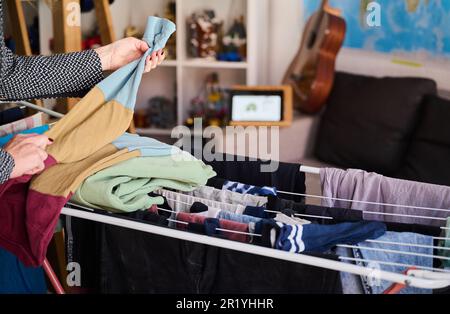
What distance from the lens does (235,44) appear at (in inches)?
133

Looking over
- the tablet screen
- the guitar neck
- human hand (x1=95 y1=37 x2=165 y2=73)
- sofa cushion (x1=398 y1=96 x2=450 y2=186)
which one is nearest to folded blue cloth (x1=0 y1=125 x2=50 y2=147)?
human hand (x1=95 y1=37 x2=165 y2=73)

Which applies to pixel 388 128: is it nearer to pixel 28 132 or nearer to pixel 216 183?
pixel 216 183

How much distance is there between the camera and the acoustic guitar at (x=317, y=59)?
308 cm

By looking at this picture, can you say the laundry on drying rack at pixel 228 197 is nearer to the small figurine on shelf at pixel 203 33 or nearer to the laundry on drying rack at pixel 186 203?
the laundry on drying rack at pixel 186 203

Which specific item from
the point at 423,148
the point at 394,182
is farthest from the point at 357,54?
the point at 394,182

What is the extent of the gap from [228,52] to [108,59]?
5.50 feet

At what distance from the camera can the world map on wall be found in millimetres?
2916

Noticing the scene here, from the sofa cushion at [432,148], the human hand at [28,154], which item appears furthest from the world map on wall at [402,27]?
the human hand at [28,154]

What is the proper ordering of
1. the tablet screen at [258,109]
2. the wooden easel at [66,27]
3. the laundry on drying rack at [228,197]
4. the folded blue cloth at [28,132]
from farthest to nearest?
the tablet screen at [258,109], the wooden easel at [66,27], the folded blue cloth at [28,132], the laundry on drying rack at [228,197]

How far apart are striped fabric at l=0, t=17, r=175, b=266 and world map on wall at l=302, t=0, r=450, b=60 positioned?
171cm

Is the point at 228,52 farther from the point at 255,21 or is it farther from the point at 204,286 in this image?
the point at 204,286

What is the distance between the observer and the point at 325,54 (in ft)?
10.2

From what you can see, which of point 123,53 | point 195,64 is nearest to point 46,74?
point 123,53

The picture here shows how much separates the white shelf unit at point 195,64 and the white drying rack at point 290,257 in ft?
6.39
